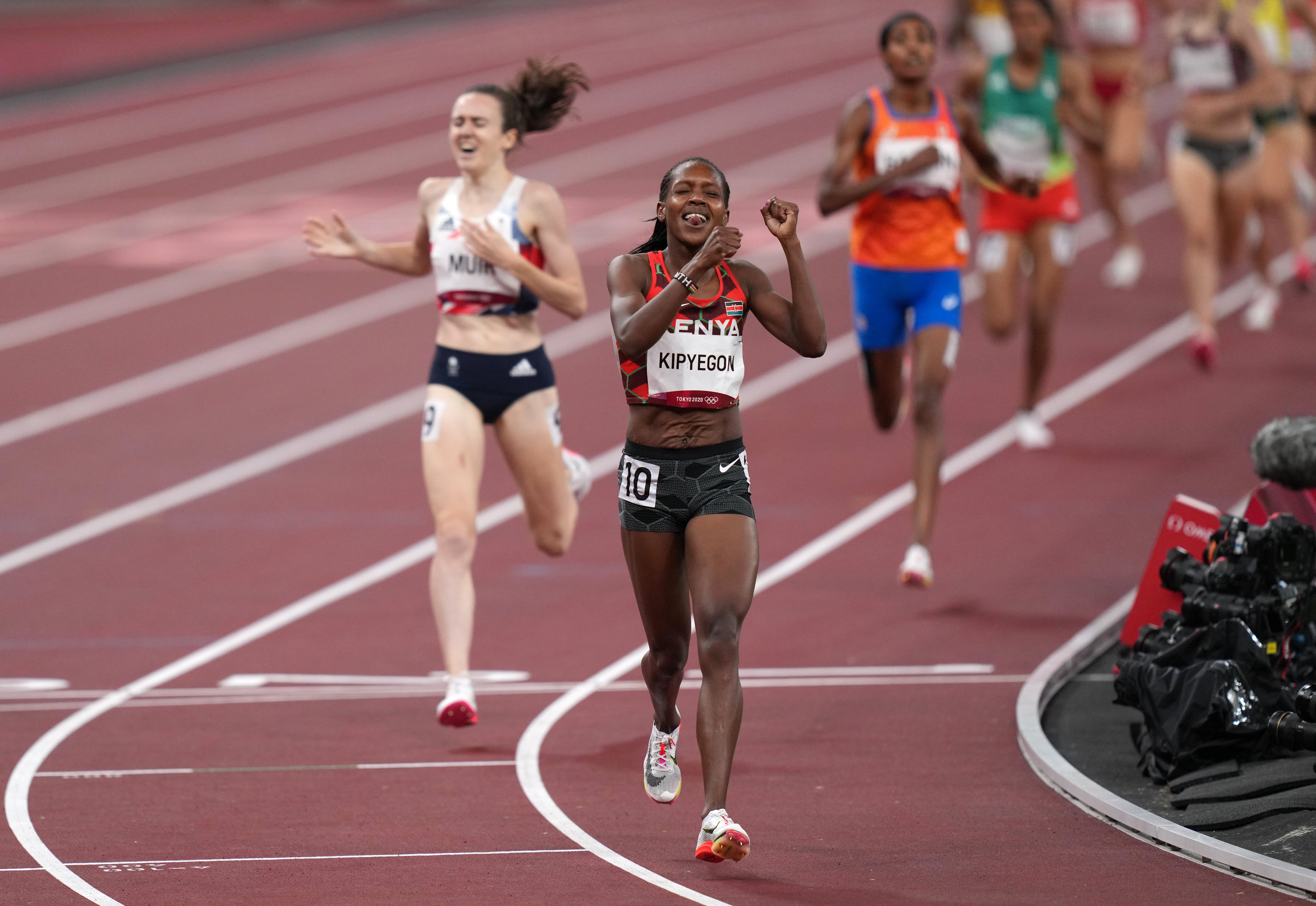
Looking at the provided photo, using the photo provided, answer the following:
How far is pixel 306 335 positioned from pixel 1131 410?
23.2 ft

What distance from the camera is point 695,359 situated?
20.0 feet

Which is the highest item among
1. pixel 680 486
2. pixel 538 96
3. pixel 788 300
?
pixel 538 96

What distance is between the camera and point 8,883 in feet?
19.5

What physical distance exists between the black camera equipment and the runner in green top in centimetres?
523

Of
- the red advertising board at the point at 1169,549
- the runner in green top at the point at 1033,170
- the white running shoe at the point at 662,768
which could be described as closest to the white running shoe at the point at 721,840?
the white running shoe at the point at 662,768

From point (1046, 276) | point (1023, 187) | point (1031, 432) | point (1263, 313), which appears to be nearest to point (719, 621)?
point (1023, 187)

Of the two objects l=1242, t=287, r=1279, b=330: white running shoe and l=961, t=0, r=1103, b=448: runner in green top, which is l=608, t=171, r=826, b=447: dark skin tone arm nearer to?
l=961, t=0, r=1103, b=448: runner in green top

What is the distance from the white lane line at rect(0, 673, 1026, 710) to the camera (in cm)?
824

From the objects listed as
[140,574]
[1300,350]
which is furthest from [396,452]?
[1300,350]

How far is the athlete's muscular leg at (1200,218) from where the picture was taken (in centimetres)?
1336

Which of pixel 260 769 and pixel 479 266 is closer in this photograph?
pixel 260 769

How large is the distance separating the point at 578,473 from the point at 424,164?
1551 cm

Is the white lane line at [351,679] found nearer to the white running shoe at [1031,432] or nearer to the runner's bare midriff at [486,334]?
the runner's bare midriff at [486,334]

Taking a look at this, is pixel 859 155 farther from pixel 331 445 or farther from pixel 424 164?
pixel 424 164
